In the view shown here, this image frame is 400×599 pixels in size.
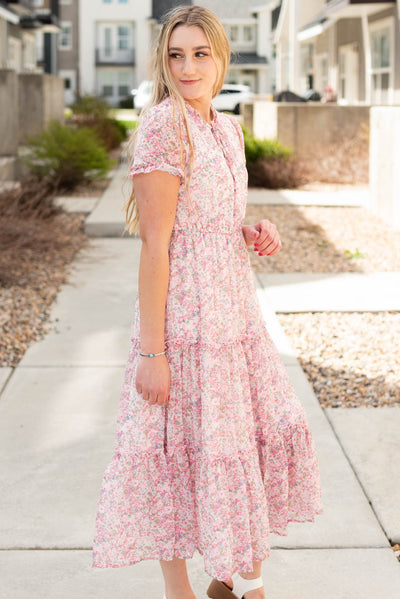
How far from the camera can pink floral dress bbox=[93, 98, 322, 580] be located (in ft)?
6.82

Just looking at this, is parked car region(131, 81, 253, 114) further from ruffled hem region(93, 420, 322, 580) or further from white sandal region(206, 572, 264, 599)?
ruffled hem region(93, 420, 322, 580)

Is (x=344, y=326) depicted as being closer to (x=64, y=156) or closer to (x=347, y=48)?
(x=64, y=156)

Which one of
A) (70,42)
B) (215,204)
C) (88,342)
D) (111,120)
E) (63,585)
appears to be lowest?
(63,585)

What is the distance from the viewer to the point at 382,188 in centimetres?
942

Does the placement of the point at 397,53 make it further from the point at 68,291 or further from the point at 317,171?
the point at 68,291

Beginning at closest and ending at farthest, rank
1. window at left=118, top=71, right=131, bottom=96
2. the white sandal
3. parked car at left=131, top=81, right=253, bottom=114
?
1. the white sandal
2. parked car at left=131, top=81, right=253, bottom=114
3. window at left=118, top=71, right=131, bottom=96

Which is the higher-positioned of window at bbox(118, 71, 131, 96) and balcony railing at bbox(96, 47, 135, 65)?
balcony railing at bbox(96, 47, 135, 65)

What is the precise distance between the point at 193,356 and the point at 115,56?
49545mm

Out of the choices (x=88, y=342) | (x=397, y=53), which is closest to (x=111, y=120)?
(x=397, y=53)

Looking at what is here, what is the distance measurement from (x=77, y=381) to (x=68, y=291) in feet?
6.64

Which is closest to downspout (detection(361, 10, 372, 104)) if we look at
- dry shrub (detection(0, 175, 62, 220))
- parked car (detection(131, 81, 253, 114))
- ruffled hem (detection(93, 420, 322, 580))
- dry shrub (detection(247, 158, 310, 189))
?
dry shrub (detection(247, 158, 310, 189))

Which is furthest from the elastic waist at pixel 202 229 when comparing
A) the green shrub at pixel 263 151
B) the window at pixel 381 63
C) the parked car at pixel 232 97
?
the parked car at pixel 232 97

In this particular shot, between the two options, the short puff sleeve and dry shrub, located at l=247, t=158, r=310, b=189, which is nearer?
the short puff sleeve

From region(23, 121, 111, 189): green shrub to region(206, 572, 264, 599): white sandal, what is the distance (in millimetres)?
9087
